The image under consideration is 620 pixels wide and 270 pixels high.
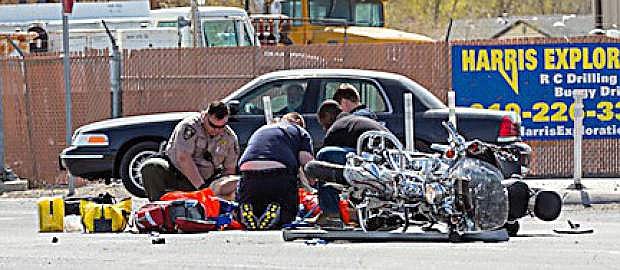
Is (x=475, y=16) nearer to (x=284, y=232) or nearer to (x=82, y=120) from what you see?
(x=82, y=120)

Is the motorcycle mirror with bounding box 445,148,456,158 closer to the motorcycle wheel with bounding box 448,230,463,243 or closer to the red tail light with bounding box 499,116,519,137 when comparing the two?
the motorcycle wheel with bounding box 448,230,463,243

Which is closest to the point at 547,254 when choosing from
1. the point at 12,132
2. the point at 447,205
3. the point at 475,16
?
the point at 447,205

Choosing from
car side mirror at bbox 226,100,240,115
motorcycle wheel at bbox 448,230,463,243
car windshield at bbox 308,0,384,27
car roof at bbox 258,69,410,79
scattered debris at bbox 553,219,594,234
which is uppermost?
car windshield at bbox 308,0,384,27

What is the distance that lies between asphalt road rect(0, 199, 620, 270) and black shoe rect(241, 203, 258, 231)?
0.38 metres

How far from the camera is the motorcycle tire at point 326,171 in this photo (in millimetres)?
10969

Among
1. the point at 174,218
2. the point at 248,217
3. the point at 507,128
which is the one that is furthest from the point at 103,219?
the point at 507,128

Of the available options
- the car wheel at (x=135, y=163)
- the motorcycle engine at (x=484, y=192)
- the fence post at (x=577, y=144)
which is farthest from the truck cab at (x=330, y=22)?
the motorcycle engine at (x=484, y=192)

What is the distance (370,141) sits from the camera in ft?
36.4

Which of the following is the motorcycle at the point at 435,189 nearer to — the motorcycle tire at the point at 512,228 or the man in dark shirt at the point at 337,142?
the motorcycle tire at the point at 512,228

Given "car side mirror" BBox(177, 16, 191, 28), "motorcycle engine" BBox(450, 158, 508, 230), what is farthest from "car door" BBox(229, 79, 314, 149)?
"car side mirror" BBox(177, 16, 191, 28)

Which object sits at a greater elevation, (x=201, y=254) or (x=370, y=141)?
(x=370, y=141)

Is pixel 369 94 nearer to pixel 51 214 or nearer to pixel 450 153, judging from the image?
pixel 51 214

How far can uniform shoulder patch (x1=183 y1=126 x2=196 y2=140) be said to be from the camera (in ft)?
43.6

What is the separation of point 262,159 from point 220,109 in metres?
1.25
